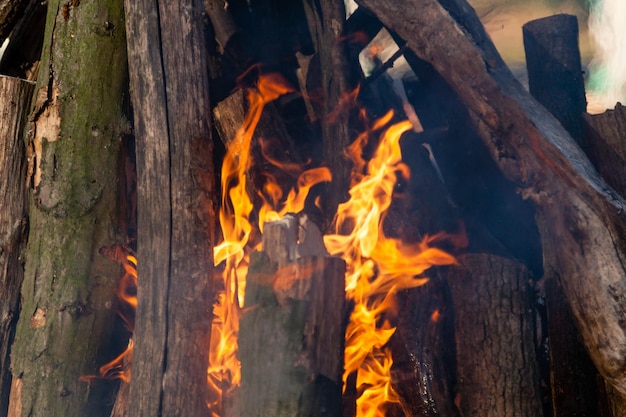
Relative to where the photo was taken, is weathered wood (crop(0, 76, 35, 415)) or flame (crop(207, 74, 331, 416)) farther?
weathered wood (crop(0, 76, 35, 415))

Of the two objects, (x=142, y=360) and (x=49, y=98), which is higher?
(x=49, y=98)

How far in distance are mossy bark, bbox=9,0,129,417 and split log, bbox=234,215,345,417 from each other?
4.14 feet

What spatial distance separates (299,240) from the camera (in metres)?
2.92

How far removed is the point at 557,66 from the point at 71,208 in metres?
3.65

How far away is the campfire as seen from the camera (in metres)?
3.08

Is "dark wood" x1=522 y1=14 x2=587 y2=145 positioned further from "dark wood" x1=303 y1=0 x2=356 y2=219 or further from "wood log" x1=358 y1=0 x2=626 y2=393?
"dark wood" x1=303 y1=0 x2=356 y2=219

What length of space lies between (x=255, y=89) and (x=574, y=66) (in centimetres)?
246

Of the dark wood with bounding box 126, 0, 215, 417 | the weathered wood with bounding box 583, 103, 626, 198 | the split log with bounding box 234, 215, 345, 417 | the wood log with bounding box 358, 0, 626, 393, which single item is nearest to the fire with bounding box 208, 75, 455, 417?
the dark wood with bounding box 126, 0, 215, 417

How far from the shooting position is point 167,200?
345cm

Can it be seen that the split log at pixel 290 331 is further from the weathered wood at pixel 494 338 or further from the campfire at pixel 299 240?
the weathered wood at pixel 494 338

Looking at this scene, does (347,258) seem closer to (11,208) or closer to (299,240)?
(299,240)

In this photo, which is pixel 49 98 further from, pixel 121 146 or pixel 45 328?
pixel 45 328

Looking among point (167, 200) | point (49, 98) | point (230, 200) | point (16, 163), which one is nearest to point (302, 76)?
point (230, 200)

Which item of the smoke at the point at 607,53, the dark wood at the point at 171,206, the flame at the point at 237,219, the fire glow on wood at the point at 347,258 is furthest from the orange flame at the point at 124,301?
the smoke at the point at 607,53
